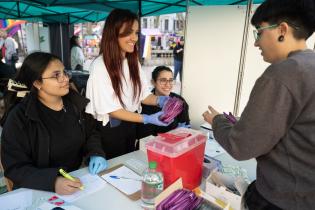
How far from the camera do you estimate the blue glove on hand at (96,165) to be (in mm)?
1288

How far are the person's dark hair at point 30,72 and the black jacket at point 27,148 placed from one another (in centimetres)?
10

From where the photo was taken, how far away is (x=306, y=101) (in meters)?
0.62

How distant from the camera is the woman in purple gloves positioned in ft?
3.82

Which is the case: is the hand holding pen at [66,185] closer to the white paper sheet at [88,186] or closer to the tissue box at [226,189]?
the white paper sheet at [88,186]

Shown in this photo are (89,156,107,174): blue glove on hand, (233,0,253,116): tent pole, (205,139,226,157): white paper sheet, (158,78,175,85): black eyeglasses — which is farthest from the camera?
(158,78,175,85): black eyeglasses

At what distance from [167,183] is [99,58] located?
89 cm

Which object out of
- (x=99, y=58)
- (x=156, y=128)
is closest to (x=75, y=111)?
(x=99, y=58)

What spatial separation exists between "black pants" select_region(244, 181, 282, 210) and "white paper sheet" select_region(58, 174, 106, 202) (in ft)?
2.19

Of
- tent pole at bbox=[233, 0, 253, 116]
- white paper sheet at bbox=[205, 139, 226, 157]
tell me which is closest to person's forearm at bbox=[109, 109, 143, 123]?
white paper sheet at bbox=[205, 139, 226, 157]

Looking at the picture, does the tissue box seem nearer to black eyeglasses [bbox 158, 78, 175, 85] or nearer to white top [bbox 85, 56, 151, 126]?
white top [bbox 85, 56, 151, 126]

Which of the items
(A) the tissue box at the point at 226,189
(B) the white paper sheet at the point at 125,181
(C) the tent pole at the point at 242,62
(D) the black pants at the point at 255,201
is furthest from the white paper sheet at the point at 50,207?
(C) the tent pole at the point at 242,62

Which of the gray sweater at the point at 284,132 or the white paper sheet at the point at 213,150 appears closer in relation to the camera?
the gray sweater at the point at 284,132

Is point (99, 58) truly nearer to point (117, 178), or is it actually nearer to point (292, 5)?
point (117, 178)

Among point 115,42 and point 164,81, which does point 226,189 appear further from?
point 164,81
